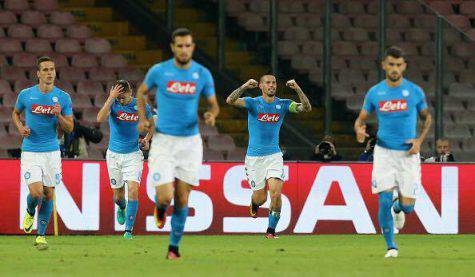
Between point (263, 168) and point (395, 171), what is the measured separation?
432cm

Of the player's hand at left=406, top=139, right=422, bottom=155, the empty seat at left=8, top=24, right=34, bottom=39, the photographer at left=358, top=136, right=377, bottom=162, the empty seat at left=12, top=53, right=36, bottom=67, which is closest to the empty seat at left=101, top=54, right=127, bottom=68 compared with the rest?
the empty seat at left=12, top=53, right=36, bottom=67

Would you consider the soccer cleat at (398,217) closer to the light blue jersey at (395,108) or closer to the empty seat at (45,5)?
the light blue jersey at (395,108)

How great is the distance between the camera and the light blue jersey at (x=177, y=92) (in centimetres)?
1346

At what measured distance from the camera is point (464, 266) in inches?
541

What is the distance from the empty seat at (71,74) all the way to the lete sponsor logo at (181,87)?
38.0 ft

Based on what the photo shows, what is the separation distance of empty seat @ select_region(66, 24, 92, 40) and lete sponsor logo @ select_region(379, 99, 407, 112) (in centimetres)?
1221

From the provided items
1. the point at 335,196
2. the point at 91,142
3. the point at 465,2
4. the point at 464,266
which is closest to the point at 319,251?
the point at 464,266

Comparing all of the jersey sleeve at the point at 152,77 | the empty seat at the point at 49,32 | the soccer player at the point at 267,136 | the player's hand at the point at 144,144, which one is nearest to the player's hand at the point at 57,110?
the player's hand at the point at 144,144

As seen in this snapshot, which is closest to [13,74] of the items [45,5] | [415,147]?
[45,5]

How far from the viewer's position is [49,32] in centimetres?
2550

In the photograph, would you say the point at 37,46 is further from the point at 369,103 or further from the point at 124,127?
the point at 369,103

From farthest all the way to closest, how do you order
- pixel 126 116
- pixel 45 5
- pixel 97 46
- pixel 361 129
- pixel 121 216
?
pixel 45 5 < pixel 97 46 < pixel 121 216 < pixel 126 116 < pixel 361 129

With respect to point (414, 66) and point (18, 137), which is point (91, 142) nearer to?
point (18, 137)

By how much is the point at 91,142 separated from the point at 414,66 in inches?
234
